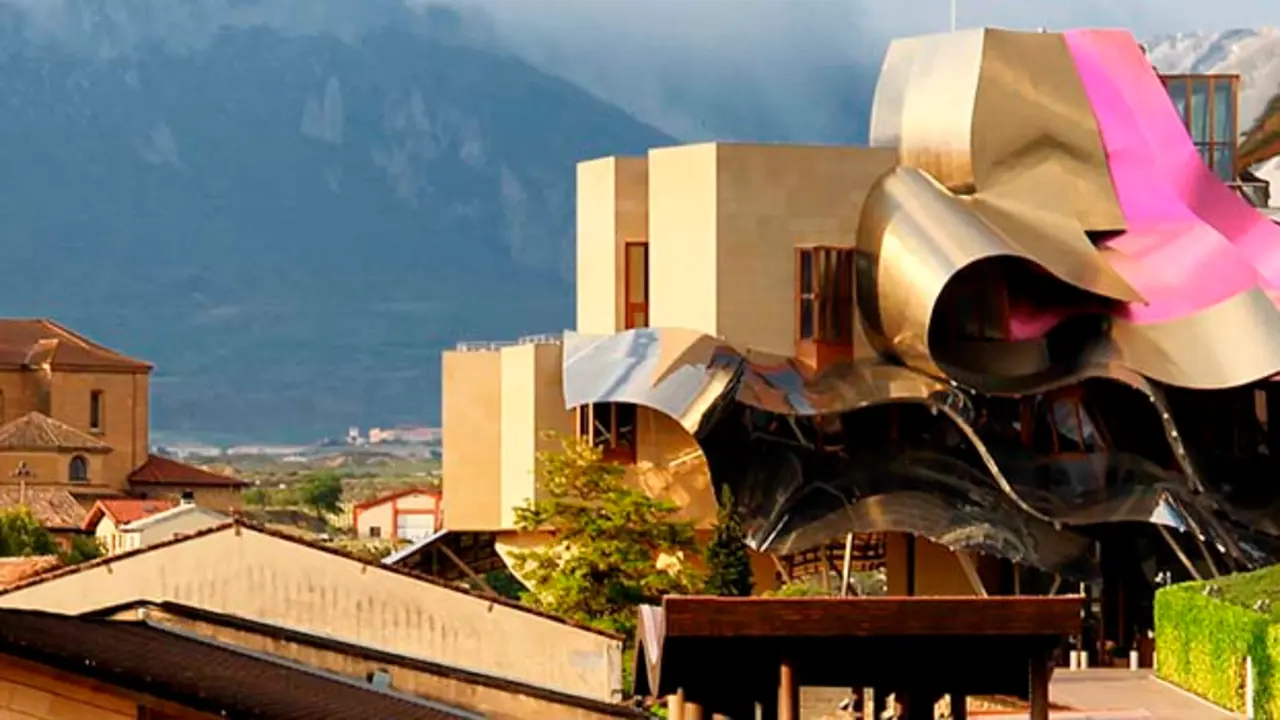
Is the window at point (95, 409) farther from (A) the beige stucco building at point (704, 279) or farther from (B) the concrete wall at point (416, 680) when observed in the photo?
(B) the concrete wall at point (416, 680)

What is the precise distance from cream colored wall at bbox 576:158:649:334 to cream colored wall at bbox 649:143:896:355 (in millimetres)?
1826

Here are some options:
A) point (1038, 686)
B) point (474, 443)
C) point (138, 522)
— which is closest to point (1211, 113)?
point (474, 443)

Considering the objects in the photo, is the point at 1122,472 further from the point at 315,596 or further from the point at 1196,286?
the point at 315,596

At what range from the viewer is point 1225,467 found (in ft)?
209

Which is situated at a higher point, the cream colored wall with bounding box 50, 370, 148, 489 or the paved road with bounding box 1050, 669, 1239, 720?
the cream colored wall with bounding box 50, 370, 148, 489

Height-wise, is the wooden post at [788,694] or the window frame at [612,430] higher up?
the window frame at [612,430]

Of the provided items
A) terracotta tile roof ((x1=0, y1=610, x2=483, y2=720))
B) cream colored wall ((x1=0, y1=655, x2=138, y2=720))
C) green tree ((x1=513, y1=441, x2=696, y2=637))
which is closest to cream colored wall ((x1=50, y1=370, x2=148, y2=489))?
green tree ((x1=513, y1=441, x2=696, y2=637))

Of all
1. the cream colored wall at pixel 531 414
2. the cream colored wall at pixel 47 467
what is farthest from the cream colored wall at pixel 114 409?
the cream colored wall at pixel 531 414

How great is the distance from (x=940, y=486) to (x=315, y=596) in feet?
112

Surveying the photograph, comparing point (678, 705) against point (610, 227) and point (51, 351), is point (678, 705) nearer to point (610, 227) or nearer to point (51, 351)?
point (610, 227)

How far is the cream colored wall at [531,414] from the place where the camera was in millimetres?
64812

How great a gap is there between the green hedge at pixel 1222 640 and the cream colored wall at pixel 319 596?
291 inches

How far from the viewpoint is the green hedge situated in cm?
3384

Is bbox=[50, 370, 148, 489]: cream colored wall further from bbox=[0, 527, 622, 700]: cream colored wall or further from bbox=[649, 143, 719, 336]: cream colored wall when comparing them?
bbox=[0, 527, 622, 700]: cream colored wall
